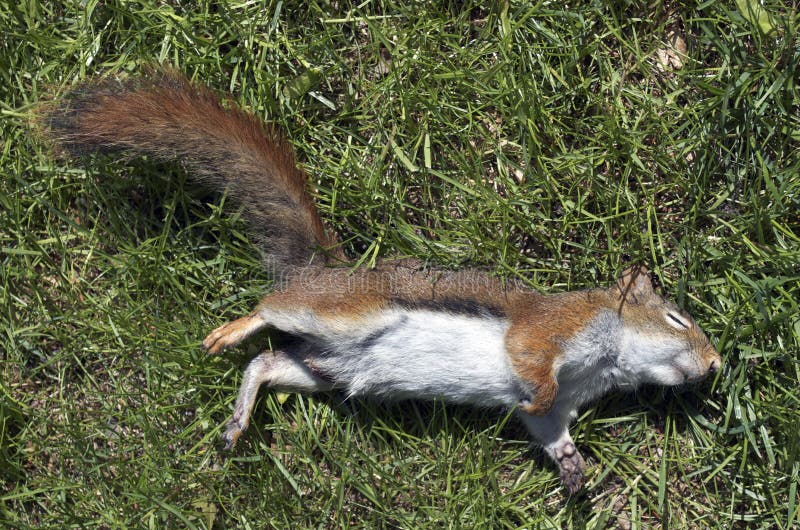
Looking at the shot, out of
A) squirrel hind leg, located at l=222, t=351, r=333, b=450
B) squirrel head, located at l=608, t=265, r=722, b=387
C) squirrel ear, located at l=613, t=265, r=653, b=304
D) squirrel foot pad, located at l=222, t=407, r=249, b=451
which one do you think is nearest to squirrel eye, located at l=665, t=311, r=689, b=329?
squirrel head, located at l=608, t=265, r=722, b=387

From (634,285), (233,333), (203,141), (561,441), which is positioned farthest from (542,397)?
(203,141)

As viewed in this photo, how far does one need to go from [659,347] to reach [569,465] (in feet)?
2.32

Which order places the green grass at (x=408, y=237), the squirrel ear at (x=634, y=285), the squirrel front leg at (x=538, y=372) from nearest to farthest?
the squirrel front leg at (x=538, y=372)
the squirrel ear at (x=634, y=285)
the green grass at (x=408, y=237)

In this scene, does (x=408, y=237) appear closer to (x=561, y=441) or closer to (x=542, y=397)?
(x=542, y=397)

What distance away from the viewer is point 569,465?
369 centimetres

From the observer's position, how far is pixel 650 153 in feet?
12.7

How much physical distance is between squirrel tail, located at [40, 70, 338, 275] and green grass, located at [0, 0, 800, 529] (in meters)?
0.26

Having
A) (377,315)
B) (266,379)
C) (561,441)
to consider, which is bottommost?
(561,441)

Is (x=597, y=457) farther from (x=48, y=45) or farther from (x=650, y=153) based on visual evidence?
(x=48, y=45)

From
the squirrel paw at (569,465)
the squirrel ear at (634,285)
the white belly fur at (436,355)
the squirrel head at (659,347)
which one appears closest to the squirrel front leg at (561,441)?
the squirrel paw at (569,465)

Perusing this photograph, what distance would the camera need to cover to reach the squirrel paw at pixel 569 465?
369 cm

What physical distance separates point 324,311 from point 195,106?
3.64 ft

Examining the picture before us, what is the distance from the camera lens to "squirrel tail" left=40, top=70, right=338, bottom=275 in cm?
355

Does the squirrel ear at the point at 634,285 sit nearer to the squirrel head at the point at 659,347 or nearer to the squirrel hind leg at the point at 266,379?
the squirrel head at the point at 659,347
